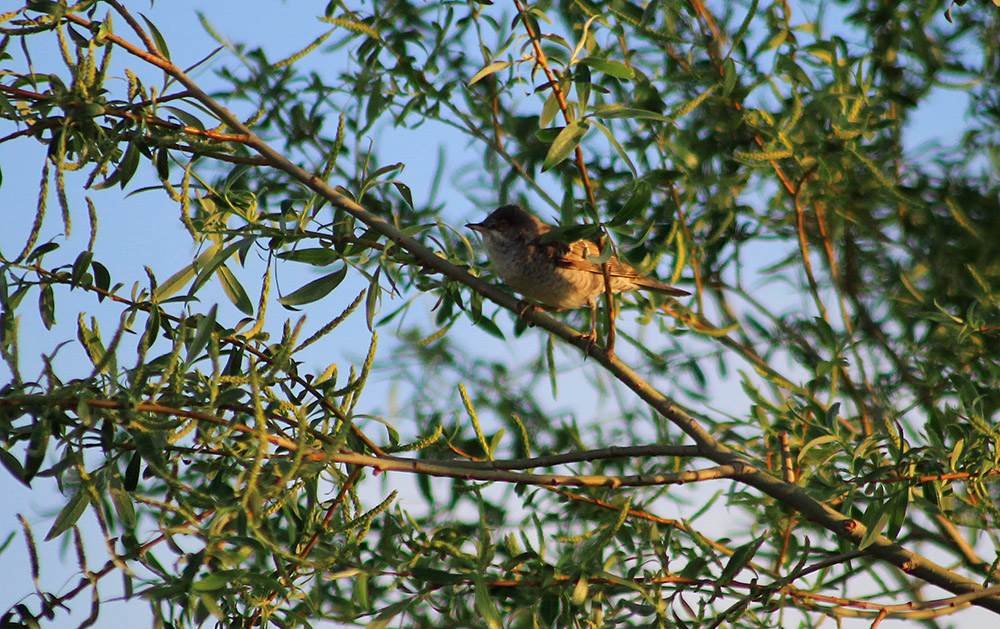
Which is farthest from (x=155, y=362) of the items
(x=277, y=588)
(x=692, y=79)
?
(x=692, y=79)

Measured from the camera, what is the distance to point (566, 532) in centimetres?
348

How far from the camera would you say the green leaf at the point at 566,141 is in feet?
6.41

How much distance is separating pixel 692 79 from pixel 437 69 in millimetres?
978

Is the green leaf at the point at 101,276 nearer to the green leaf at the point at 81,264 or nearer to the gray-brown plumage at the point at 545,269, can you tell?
the green leaf at the point at 81,264

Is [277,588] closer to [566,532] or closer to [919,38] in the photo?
[566,532]

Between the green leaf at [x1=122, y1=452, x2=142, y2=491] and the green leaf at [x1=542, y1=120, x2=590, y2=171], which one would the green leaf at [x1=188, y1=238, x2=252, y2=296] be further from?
the green leaf at [x1=542, y1=120, x2=590, y2=171]

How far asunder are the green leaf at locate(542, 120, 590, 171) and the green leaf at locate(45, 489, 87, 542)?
1.15 m

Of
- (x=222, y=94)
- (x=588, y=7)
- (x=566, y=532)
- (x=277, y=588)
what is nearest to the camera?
(x=277, y=588)

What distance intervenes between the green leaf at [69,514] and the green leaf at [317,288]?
0.72 m

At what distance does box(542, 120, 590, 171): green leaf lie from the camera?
195 centimetres

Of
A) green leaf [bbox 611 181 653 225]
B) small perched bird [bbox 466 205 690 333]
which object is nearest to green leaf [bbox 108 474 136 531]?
green leaf [bbox 611 181 653 225]

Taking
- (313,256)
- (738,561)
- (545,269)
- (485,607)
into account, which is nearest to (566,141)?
(313,256)

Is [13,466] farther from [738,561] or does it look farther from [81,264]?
[738,561]

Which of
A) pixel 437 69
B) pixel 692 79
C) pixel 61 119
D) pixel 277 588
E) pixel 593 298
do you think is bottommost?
pixel 277 588
